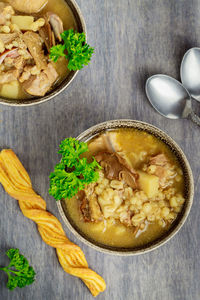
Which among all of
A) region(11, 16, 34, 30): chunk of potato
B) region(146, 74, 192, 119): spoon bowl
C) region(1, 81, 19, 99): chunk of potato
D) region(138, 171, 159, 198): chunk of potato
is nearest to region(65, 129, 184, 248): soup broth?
region(138, 171, 159, 198): chunk of potato

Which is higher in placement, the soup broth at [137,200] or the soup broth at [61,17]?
the soup broth at [61,17]

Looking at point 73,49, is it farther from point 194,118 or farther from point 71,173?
point 194,118

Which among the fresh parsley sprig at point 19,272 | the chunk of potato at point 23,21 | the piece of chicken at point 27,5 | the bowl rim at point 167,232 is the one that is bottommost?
the fresh parsley sprig at point 19,272

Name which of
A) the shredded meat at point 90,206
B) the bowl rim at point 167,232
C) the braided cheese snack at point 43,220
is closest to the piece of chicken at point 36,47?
the bowl rim at point 167,232

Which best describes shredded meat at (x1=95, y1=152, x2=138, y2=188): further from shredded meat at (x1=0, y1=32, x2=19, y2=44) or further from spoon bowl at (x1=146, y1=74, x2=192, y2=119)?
shredded meat at (x1=0, y1=32, x2=19, y2=44)

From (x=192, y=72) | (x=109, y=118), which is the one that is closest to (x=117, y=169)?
(x=109, y=118)

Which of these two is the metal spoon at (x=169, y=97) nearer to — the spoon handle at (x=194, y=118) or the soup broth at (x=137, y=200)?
the spoon handle at (x=194, y=118)

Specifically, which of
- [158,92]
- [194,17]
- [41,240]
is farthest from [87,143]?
[194,17]
